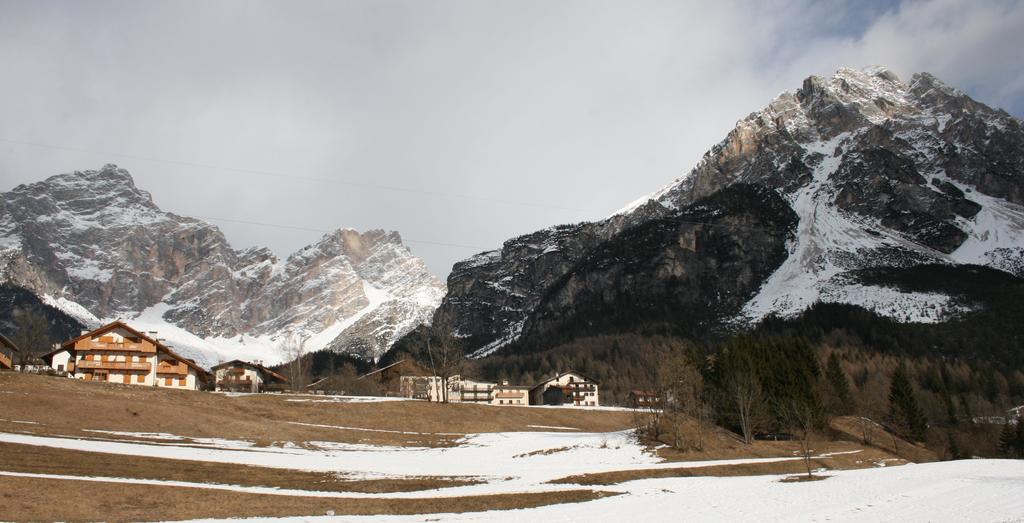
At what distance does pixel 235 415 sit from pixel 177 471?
30898mm

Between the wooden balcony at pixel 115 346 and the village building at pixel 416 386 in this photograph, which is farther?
the village building at pixel 416 386

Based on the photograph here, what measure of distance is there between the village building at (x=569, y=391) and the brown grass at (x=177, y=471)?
123m

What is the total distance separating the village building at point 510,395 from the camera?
16538 centimetres

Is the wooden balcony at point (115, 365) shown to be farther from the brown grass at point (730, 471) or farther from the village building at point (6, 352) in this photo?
the brown grass at point (730, 471)

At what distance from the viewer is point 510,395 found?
166375mm

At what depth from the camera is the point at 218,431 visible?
181 feet

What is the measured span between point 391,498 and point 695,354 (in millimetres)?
73491

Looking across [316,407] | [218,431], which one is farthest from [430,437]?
[218,431]

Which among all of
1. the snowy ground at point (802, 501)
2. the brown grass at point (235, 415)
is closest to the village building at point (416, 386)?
the brown grass at point (235, 415)

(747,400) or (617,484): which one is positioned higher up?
(747,400)

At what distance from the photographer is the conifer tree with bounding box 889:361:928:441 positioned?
10012 cm

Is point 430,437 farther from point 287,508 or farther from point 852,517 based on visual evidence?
point 852,517

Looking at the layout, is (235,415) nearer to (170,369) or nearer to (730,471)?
(730,471)

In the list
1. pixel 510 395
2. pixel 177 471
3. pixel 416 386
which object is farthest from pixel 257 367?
pixel 177 471
